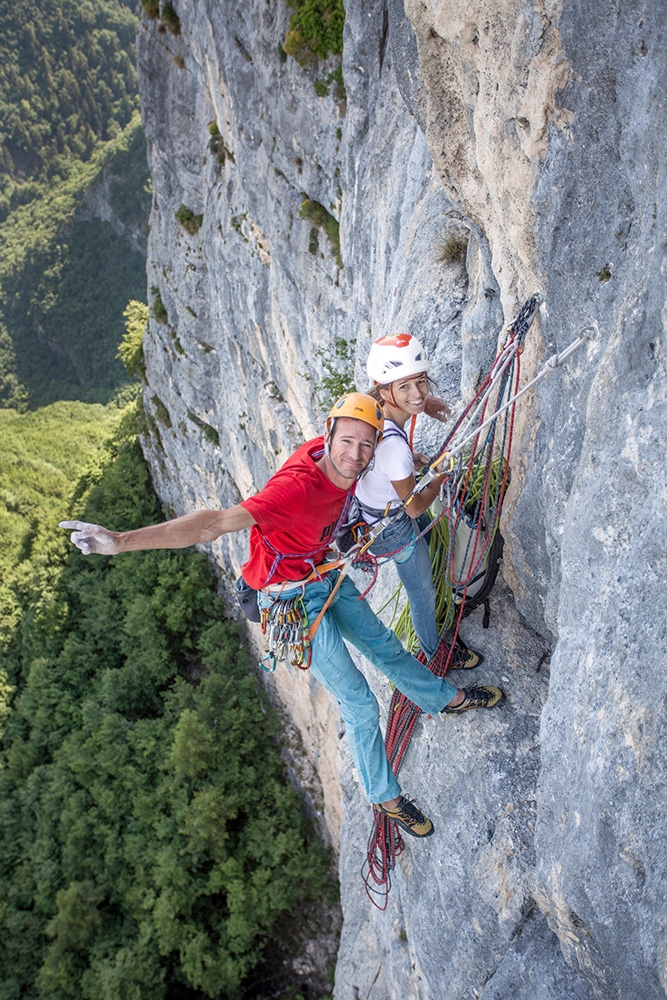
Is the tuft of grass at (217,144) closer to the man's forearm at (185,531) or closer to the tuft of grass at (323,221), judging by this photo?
the tuft of grass at (323,221)

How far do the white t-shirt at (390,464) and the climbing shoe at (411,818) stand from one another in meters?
2.13

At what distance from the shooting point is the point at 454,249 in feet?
16.5

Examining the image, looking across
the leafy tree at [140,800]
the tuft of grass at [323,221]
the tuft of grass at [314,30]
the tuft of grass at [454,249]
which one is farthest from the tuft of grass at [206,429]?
the tuft of grass at [454,249]

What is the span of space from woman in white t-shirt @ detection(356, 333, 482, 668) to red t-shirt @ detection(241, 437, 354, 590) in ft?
0.74

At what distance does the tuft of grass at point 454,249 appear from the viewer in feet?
16.5

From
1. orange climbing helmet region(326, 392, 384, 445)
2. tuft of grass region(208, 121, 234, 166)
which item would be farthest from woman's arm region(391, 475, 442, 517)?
tuft of grass region(208, 121, 234, 166)

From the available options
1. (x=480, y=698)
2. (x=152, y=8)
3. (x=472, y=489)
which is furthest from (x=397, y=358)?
(x=152, y=8)

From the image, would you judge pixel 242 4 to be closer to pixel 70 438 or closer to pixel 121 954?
pixel 121 954

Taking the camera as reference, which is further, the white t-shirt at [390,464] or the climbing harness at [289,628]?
the climbing harness at [289,628]

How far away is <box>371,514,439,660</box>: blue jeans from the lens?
404cm

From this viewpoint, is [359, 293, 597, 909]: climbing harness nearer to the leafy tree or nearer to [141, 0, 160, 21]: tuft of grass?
the leafy tree

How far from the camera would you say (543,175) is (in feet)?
9.89

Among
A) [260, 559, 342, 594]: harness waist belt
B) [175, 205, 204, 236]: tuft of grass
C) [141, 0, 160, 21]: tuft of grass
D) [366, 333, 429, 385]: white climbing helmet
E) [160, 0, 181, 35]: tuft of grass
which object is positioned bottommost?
[260, 559, 342, 594]: harness waist belt

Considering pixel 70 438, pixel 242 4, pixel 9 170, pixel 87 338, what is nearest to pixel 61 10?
pixel 9 170
